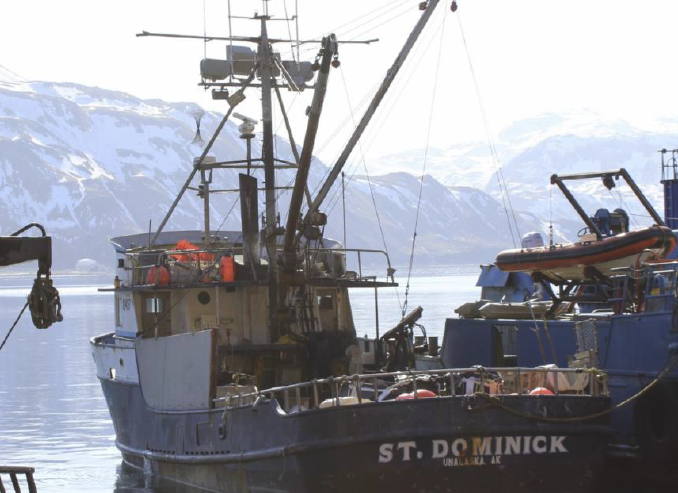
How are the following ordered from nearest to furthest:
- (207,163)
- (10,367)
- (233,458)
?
(233,458), (207,163), (10,367)

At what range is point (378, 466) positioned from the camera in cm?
1891

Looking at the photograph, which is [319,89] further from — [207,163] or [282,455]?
[282,455]

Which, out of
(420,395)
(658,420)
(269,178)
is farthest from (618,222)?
(420,395)

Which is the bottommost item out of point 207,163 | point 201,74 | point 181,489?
point 181,489

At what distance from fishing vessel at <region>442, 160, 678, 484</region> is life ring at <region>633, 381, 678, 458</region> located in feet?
0.06

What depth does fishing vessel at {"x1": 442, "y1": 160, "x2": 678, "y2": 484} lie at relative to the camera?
22.9 m

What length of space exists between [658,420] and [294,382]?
710 centimetres

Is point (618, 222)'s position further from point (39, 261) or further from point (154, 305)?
point (39, 261)

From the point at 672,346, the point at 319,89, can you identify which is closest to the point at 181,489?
the point at 319,89

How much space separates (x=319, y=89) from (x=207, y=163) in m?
5.35

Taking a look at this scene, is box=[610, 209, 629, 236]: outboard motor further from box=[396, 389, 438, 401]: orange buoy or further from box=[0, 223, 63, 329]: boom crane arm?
box=[0, 223, 63, 329]: boom crane arm

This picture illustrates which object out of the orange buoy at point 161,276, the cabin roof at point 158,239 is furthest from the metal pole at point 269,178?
the cabin roof at point 158,239

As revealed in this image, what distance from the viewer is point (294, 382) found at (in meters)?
24.8

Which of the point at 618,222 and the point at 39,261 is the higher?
the point at 618,222
